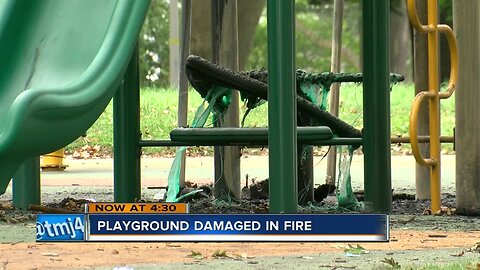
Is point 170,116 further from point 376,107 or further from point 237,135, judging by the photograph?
point 237,135

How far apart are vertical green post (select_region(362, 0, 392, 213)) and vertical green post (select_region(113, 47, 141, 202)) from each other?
4.91ft

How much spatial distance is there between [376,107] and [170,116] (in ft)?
34.5

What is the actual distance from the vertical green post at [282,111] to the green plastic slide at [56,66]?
2.18 feet

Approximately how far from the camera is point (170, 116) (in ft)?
58.5

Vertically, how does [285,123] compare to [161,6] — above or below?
below

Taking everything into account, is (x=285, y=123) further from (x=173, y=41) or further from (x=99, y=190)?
(x=173, y=41)

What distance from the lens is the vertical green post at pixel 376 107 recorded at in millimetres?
7398

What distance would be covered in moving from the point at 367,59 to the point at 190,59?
1.07 m

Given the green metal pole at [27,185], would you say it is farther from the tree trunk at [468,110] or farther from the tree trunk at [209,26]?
the tree trunk at [209,26]

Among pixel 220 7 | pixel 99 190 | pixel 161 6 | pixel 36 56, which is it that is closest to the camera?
pixel 36 56

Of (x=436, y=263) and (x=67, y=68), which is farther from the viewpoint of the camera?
(x=67, y=68)

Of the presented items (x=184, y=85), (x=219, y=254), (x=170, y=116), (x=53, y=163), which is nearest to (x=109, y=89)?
(x=219, y=254)

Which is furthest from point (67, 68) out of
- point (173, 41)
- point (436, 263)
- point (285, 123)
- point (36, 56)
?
point (173, 41)

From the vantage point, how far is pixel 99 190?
1039 centimetres
